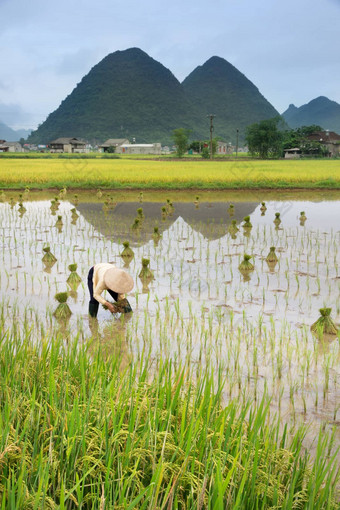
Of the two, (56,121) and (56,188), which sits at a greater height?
(56,121)

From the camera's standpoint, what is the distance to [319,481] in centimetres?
209

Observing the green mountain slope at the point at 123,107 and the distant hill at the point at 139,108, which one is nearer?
the green mountain slope at the point at 123,107

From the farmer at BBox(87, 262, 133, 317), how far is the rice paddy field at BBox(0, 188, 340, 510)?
0.23 m

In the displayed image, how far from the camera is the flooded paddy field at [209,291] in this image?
13.8ft

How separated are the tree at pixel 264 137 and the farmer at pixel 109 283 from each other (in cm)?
5227

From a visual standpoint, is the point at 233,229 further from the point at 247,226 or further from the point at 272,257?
the point at 272,257

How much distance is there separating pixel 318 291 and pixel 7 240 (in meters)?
6.52

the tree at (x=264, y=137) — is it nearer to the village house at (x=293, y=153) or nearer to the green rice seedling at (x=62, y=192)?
the village house at (x=293, y=153)

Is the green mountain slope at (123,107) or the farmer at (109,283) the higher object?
the green mountain slope at (123,107)

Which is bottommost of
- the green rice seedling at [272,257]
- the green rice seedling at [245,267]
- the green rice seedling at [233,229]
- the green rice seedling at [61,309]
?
the green rice seedling at [61,309]

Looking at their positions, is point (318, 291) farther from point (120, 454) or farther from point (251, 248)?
point (120, 454)

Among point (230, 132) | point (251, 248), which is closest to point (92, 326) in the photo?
point (251, 248)

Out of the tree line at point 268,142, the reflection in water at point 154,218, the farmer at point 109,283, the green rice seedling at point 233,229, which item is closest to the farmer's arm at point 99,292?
the farmer at point 109,283

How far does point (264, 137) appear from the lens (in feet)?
185
